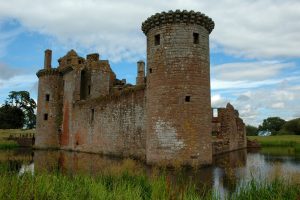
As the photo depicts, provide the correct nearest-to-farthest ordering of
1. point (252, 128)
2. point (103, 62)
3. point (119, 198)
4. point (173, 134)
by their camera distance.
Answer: point (119, 198)
point (173, 134)
point (103, 62)
point (252, 128)

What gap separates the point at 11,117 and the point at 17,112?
1.60m

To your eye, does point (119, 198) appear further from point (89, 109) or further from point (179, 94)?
point (89, 109)

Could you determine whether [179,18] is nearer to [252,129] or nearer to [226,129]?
[226,129]

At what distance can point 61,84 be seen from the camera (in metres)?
32.1

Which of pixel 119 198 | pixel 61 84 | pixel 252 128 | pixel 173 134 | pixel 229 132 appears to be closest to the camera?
pixel 119 198

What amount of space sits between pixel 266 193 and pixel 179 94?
909 cm

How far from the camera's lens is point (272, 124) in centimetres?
8906

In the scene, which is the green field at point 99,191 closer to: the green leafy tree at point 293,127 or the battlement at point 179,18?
→ the battlement at point 179,18

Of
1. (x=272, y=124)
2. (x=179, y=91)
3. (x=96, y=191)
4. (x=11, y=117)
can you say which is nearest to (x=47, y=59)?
(x=179, y=91)

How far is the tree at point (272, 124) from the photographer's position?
8754 centimetres

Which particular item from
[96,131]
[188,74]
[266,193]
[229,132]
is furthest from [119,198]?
[229,132]

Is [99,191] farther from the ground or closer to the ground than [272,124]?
closer to the ground

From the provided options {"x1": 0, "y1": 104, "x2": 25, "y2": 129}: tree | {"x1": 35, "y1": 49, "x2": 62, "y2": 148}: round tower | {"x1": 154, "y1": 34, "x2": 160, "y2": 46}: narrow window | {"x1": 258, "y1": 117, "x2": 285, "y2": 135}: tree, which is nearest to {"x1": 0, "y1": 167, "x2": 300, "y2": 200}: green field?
{"x1": 154, "y1": 34, "x2": 160, "y2": 46}: narrow window

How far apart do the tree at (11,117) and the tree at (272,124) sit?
63224 mm
